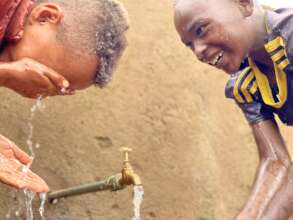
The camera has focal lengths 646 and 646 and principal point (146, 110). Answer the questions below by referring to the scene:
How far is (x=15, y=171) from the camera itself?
1166mm

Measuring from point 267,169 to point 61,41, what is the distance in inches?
26.1

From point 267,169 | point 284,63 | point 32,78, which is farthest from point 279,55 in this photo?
point 32,78

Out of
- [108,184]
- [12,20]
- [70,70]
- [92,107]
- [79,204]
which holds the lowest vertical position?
[79,204]

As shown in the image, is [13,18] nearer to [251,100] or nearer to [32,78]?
[32,78]

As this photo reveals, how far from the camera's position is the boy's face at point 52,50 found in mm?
1324

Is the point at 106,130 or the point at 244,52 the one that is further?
the point at 106,130

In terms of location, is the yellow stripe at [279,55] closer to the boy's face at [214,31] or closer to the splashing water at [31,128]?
the boy's face at [214,31]

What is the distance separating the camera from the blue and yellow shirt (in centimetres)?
155

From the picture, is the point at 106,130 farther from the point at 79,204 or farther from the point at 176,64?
the point at 176,64

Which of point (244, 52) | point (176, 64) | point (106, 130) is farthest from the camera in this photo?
point (176, 64)

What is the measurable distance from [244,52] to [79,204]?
33.3 inches

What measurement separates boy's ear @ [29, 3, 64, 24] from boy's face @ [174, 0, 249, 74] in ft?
1.24

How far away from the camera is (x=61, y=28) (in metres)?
1.35

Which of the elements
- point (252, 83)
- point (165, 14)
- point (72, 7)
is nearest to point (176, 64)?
point (165, 14)
